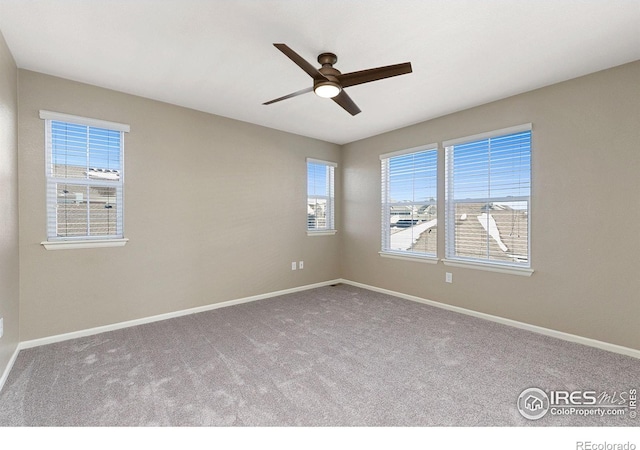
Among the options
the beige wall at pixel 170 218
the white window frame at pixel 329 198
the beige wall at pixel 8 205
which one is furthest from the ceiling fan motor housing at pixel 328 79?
the white window frame at pixel 329 198

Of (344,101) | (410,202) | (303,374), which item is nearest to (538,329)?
(410,202)

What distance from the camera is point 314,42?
2271 mm

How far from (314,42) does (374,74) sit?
0.54 meters

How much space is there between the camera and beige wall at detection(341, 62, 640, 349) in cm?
260

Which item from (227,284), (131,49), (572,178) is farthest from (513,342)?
(131,49)

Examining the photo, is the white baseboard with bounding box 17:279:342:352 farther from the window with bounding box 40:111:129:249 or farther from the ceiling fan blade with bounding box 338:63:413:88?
the ceiling fan blade with bounding box 338:63:413:88

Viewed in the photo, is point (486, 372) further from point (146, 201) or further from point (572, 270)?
point (146, 201)

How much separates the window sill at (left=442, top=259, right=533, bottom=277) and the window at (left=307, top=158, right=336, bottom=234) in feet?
6.96

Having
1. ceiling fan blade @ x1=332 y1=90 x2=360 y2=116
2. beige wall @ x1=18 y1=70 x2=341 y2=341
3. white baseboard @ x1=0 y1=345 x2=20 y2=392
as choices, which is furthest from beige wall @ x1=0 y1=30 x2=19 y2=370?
ceiling fan blade @ x1=332 y1=90 x2=360 y2=116

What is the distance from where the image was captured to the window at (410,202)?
4157mm

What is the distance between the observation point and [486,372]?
231 cm

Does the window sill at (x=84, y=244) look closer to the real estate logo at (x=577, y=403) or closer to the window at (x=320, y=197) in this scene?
the window at (x=320, y=197)

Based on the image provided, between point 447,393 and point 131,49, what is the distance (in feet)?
11.6

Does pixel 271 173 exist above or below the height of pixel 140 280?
above
